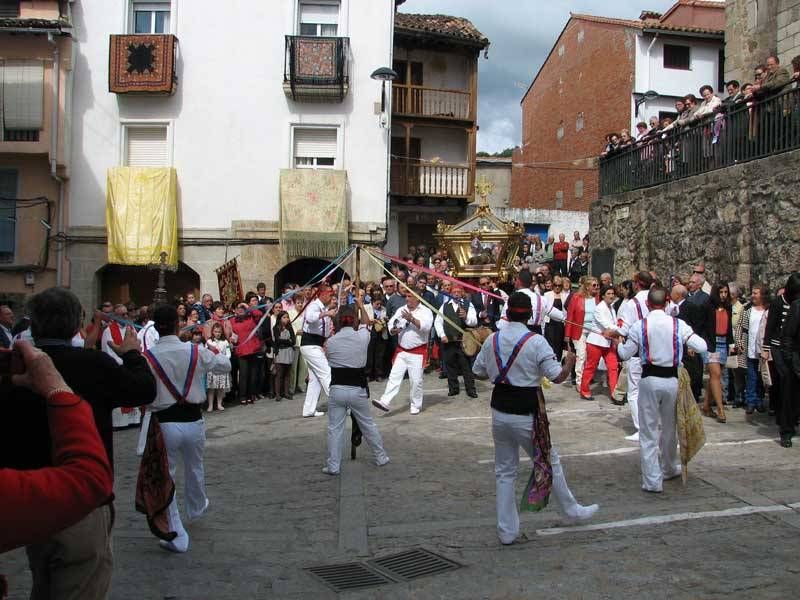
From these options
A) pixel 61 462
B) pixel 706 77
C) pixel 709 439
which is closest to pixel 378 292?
pixel 709 439

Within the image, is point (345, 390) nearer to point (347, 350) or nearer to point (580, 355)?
point (347, 350)

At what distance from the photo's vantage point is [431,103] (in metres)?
26.2

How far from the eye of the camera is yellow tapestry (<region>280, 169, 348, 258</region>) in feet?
68.5

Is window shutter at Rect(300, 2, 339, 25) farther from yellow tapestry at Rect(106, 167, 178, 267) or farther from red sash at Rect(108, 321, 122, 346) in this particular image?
red sash at Rect(108, 321, 122, 346)

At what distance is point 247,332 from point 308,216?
24.3 ft

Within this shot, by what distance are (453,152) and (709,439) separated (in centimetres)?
1846

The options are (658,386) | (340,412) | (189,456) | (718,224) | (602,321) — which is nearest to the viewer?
(189,456)

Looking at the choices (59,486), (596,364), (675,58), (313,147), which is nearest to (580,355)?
(596,364)

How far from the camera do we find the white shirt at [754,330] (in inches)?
410

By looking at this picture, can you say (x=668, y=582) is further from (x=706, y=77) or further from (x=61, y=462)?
(x=706, y=77)

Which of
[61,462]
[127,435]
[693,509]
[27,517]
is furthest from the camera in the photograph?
[127,435]

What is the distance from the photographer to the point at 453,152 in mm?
26672

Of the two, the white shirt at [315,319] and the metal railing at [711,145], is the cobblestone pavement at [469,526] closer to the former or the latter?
the white shirt at [315,319]


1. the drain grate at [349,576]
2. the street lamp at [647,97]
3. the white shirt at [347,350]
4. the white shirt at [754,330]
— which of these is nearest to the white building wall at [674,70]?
the street lamp at [647,97]
